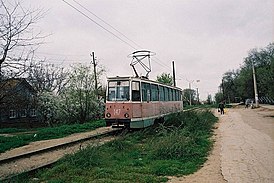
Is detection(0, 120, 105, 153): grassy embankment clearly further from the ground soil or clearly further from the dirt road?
the dirt road

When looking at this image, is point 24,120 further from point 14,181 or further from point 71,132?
point 14,181

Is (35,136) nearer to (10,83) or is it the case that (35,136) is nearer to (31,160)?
(10,83)

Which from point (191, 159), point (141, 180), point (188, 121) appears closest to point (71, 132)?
point (188, 121)

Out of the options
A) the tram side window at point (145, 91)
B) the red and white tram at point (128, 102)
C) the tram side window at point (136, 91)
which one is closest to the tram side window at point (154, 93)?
the red and white tram at point (128, 102)

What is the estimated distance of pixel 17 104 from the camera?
18.0 metres

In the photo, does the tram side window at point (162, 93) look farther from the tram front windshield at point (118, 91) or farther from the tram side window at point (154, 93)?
the tram front windshield at point (118, 91)

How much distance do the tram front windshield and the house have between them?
448cm

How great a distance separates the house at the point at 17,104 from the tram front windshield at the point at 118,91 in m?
4.48

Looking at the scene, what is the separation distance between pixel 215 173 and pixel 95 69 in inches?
871

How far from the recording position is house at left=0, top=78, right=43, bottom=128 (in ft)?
42.9

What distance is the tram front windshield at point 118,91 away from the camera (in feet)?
51.5

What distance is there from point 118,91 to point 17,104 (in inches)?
266

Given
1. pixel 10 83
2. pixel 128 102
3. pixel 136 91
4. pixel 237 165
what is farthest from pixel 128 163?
pixel 136 91

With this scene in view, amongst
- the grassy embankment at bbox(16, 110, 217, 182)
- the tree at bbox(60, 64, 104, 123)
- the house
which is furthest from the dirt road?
the tree at bbox(60, 64, 104, 123)
